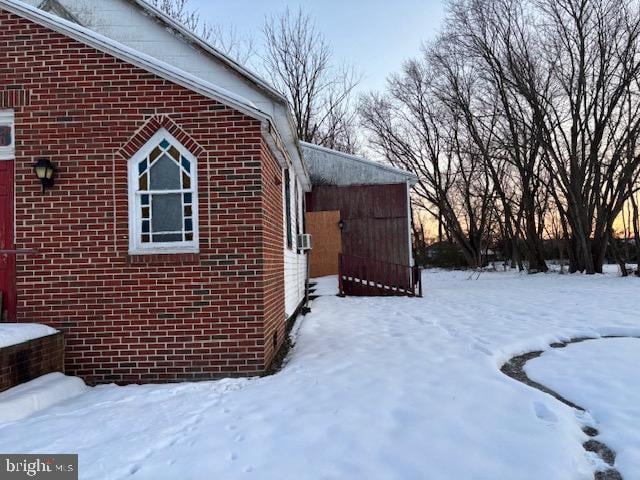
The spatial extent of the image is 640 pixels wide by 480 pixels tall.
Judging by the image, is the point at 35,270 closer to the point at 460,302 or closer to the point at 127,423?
the point at 127,423

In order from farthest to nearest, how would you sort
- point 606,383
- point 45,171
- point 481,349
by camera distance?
point 481,349, point 45,171, point 606,383

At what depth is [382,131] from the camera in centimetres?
2975

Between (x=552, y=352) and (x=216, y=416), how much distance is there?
3969 mm

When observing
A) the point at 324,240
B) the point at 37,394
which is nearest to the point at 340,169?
the point at 324,240

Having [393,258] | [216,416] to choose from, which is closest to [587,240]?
[393,258]

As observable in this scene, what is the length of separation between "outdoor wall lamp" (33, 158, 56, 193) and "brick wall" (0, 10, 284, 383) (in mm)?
81

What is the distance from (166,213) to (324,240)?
30.4 ft

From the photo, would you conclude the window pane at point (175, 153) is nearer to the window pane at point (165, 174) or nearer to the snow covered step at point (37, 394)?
the window pane at point (165, 174)

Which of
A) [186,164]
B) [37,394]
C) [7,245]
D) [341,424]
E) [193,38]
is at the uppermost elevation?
[193,38]

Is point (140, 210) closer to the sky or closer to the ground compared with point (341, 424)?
closer to the sky

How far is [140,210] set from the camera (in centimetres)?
486

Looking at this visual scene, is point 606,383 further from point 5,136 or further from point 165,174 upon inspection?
point 5,136

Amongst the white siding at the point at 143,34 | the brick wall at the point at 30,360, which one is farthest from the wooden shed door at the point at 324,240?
the brick wall at the point at 30,360

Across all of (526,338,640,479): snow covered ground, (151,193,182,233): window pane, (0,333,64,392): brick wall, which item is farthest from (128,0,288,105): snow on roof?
(526,338,640,479): snow covered ground
